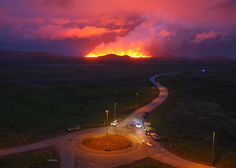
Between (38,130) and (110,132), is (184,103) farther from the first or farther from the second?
(38,130)

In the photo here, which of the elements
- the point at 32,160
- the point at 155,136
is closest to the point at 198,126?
the point at 155,136

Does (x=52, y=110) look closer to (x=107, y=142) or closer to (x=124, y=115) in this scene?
(x=124, y=115)

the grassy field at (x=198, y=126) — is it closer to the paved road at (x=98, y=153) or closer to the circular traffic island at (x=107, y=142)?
the paved road at (x=98, y=153)

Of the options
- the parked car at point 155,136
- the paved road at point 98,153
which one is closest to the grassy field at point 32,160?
the paved road at point 98,153

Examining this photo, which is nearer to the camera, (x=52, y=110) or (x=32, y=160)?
(x=32, y=160)

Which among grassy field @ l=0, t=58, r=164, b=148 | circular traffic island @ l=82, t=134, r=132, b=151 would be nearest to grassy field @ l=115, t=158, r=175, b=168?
circular traffic island @ l=82, t=134, r=132, b=151

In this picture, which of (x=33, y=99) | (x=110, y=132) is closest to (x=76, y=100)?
(x=33, y=99)
